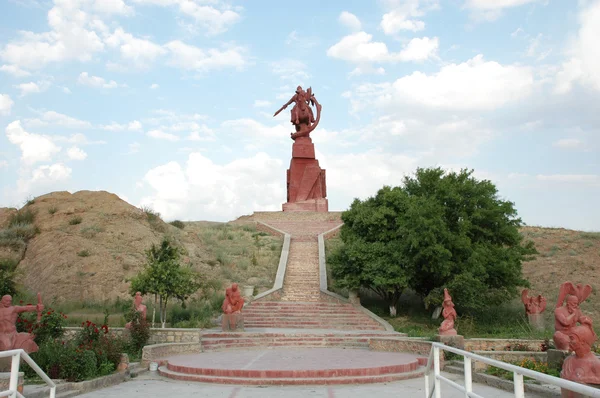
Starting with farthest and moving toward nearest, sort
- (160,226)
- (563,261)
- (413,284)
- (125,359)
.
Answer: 1. (160,226)
2. (563,261)
3. (413,284)
4. (125,359)

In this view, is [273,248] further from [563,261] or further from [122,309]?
[563,261]

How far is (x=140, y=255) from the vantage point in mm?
24203

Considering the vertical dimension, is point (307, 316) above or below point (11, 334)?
below

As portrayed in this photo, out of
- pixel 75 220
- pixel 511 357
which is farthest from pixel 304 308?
pixel 75 220

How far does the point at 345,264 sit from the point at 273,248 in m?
10.2

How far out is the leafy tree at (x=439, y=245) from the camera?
58.7 feet

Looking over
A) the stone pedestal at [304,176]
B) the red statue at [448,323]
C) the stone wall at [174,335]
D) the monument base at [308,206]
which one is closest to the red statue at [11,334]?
the stone wall at [174,335]

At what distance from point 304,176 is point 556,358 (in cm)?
3313

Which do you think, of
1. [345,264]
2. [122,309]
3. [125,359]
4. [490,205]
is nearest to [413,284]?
[345,264]

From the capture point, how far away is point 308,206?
137ft

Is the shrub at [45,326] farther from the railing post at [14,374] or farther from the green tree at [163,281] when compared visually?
the railing post at [14,374]

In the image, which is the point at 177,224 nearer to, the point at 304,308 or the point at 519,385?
the point at 304,308

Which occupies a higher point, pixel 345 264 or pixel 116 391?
pixel 345 264

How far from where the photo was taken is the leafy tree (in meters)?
17.9
